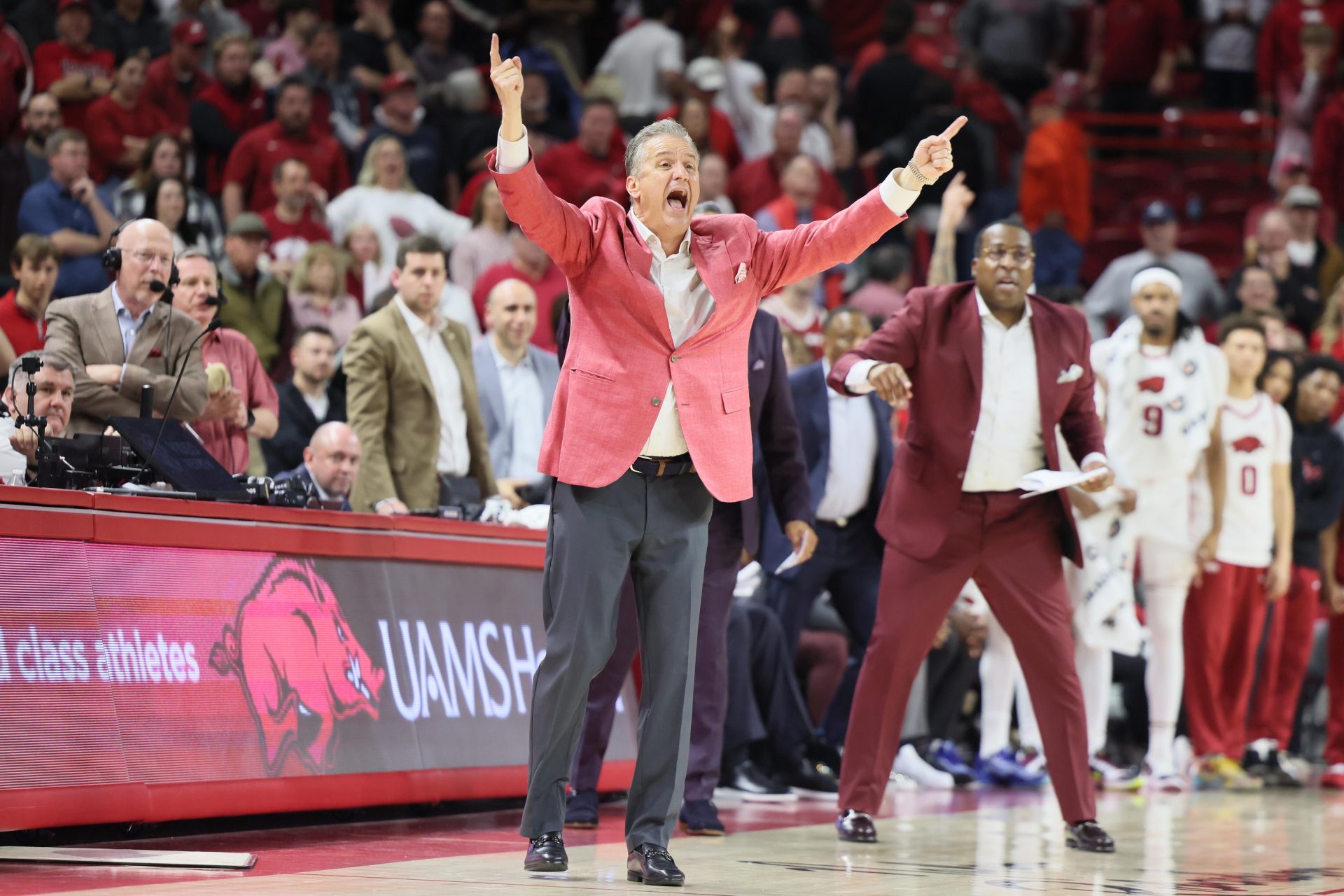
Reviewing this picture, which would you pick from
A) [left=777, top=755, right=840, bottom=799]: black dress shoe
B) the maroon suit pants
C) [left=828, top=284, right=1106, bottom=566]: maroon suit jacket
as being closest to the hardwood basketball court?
the maroon suit pants

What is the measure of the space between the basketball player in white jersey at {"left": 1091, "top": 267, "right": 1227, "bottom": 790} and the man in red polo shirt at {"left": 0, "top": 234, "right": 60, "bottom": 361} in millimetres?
5313

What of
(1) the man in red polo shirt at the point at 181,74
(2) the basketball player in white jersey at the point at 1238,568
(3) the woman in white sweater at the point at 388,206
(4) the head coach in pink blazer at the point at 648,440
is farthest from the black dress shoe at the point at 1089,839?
(1) the man in red polo shirt at the point at 181,74

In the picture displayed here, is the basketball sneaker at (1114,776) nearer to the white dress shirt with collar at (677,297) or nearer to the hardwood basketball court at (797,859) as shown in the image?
the hardwood basketball court at (797,859)

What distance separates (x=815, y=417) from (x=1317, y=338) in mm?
5543

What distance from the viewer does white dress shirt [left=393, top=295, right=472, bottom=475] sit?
8055mm

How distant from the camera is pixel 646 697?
17.1ft

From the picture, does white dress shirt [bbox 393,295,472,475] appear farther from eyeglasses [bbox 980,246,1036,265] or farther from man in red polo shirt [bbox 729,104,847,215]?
man in red polo shirt [bbox 729,104,847,215]

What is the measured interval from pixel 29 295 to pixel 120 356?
5.42 ft

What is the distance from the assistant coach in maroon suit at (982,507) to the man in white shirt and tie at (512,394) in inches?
107

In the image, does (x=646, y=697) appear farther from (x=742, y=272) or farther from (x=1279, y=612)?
(x=1279, y=612)

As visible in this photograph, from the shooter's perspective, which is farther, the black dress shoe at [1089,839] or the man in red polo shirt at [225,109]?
the man in red polo shirt at [225,109]

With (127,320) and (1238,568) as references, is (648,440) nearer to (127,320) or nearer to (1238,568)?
(127,320)

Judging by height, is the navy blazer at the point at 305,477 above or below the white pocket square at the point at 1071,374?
below

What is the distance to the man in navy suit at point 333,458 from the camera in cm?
738
